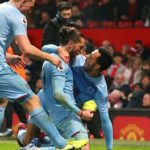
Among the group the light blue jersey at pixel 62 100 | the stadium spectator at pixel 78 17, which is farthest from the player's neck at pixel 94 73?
the stadium spectator at pixel 78 17

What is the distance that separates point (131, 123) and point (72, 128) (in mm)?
5612

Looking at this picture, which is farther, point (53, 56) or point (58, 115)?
point (58, 115)

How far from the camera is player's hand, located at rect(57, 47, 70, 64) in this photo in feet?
27.7

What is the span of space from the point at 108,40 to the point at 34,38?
2.00 meters

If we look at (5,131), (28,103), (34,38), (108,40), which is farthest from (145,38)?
(28,103)

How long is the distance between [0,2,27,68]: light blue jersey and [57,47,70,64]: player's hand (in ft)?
1.89

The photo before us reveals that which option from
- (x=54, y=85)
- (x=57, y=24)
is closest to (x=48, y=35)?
(x=57, y=24)

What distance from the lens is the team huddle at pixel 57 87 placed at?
26.8ft

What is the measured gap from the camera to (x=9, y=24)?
816 cm

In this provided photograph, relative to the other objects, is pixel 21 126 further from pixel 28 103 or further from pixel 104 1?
pixel 104 1

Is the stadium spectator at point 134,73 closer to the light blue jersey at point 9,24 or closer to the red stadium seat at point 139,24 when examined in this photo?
the red stadium seat at point 139,24

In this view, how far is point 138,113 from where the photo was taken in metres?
14.2

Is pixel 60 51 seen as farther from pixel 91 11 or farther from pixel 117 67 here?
pixel 91 11

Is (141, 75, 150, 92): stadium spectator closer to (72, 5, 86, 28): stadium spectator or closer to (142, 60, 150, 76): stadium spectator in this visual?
(142, 60, 150, 76): stadium spectator
